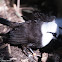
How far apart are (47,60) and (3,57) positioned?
768 millimetres

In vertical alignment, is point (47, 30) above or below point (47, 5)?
below

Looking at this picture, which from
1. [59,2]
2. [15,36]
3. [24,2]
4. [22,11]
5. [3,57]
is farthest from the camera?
[24,2]

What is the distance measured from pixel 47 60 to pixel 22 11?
6.32 ft

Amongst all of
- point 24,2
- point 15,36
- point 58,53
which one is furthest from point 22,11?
point 58,53

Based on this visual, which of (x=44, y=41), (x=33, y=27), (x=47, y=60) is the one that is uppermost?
(x=33, y=27)

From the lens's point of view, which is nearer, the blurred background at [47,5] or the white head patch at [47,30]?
the white head patch at [47,30]

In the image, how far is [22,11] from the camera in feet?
14.4

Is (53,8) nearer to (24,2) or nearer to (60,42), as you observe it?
(24,2)

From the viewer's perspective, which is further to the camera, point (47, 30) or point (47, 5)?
point (47, 5)

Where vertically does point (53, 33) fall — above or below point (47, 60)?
above

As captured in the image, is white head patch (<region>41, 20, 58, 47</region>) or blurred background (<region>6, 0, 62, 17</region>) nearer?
white head patch (<region>41, 20, 58, 47</region>)

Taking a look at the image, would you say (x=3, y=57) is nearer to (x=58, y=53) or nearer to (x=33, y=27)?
(x=33, y=27)

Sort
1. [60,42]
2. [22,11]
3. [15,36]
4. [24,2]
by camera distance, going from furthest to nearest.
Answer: [24,2], [22,11], [60,42], [15,36]

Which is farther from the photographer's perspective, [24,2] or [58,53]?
[24,2]
